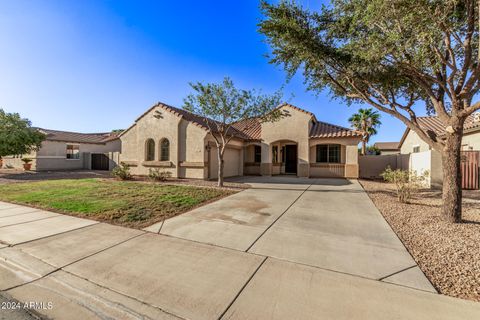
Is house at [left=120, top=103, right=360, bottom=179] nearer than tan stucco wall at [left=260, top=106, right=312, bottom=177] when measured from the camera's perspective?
Yes

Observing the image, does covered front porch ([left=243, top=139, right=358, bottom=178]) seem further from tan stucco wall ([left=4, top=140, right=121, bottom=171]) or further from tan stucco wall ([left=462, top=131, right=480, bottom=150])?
tan stucco wall ([left=4, top=140, right=121, bottom=171])

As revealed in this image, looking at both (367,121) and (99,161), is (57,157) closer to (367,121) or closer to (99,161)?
(99,161)

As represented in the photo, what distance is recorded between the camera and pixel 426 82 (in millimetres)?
6660

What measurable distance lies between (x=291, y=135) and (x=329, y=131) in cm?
310

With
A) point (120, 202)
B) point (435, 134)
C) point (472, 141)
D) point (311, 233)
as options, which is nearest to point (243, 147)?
point (120, 202)

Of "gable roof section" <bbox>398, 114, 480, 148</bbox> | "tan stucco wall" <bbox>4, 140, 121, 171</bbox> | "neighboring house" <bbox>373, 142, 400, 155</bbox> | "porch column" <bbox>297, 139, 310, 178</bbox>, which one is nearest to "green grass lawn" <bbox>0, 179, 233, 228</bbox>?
"porch column" <bbox>297, 139, 310, 178</bbox>

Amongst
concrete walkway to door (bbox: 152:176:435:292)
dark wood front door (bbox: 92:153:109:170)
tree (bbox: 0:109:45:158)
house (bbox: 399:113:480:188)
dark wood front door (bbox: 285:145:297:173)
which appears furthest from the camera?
dark wood front door (bbox: 92:153:109:170)

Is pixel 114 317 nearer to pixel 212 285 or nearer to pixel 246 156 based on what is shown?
pixel 212 285

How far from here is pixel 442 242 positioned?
453cm

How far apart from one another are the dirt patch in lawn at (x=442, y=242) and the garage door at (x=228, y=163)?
35.5 feet

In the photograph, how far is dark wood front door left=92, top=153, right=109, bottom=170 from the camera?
79.1 ft

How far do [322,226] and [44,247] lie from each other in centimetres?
636

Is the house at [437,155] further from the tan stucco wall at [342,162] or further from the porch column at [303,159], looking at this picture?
the porch column at [303,159]

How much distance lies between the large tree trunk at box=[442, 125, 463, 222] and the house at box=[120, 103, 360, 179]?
994 centimetres
